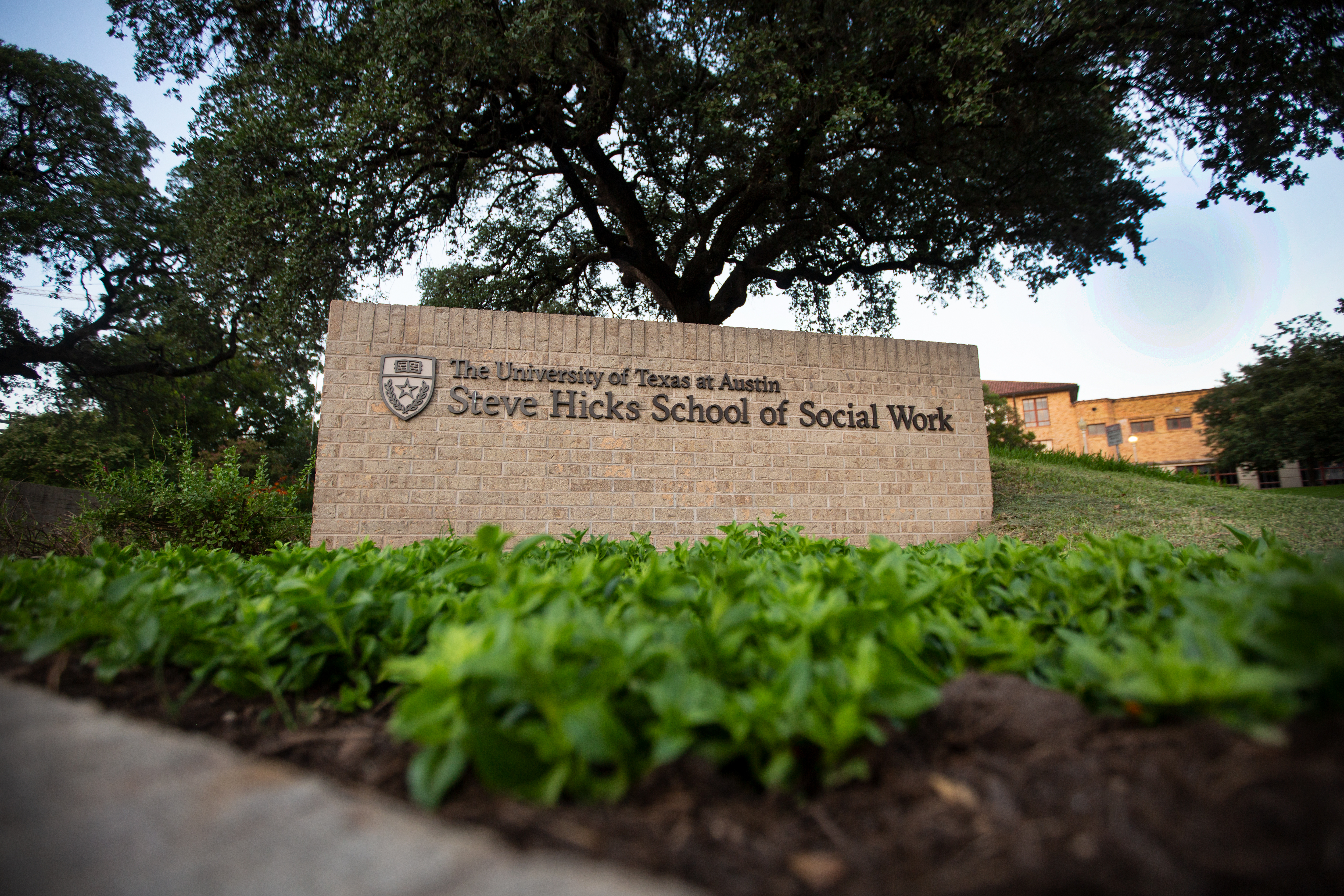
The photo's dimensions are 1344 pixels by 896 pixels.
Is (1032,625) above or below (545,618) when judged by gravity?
below

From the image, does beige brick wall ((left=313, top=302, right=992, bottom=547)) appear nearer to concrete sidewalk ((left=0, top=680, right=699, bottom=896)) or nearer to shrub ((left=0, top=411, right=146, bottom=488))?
concrete sidewalk ((left=0, top=680, right=699, bottom=896))

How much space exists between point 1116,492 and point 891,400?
14.7 feet

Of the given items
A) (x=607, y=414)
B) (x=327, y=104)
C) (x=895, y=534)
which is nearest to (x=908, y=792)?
(x=607, y=414)

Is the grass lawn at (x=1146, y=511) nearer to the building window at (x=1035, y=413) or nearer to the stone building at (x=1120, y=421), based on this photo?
the stone building at (x=1120, y=421)

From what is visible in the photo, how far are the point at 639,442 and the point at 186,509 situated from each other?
5.31m

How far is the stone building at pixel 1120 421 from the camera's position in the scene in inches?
1858

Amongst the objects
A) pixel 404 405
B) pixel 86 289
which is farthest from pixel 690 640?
pixel 86 289

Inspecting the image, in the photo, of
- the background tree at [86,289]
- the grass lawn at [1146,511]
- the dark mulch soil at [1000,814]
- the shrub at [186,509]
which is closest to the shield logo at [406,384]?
Answer: the shrub at [186,509]

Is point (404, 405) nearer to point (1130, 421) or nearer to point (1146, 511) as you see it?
point (1146, 511)

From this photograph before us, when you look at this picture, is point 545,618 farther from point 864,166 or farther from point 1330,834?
point 864,166

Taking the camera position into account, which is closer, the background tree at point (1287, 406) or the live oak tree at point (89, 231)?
the live oak tree at point (89, 231)

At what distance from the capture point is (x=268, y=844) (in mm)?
914

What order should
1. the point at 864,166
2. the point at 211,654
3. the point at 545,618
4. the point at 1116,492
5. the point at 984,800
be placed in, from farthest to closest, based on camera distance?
the point at 864,166 → the point at 1116,492 → the point at 211,654 → the point at 545,618 → the point at 984,800

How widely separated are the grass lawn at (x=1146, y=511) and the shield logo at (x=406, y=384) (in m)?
7.54
